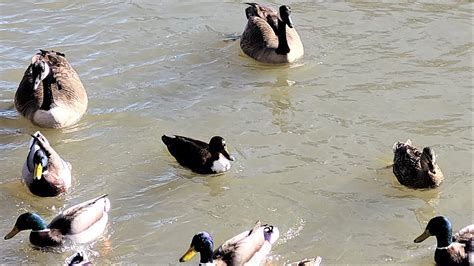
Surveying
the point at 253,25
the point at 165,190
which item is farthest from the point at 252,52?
the point at 165,190

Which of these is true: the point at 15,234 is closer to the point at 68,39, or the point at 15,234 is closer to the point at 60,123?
the point at 60,123

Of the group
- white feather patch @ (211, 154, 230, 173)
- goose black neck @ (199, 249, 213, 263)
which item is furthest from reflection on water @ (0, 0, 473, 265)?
goose black neck @ (199, 249, 213, 263)

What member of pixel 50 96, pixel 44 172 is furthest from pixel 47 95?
pixel 44 172

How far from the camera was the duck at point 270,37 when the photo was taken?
12.7 m

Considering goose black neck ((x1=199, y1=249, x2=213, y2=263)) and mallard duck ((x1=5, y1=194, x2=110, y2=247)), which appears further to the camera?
mallard duck ((x1=5, y1=194, x2=110, y2=247))

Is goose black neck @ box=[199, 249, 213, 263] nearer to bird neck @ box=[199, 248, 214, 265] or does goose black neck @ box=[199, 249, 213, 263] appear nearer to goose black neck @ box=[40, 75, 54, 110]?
bird neck @ box=[199, 248, 214, 265]

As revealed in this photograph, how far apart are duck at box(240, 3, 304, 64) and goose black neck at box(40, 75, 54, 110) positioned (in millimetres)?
3096

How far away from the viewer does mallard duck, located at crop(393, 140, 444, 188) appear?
32.0ft

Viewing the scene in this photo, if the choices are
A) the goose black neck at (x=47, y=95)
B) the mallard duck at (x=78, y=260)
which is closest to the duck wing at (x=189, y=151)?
the goose black neck at (x=47, y=95)

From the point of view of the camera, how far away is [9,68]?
12.5 m

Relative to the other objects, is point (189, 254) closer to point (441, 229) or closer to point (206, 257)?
point (206, 257)

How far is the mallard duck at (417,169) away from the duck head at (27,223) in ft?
12.2

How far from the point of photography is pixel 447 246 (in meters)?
8.67

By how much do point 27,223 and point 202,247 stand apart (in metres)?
1.78
